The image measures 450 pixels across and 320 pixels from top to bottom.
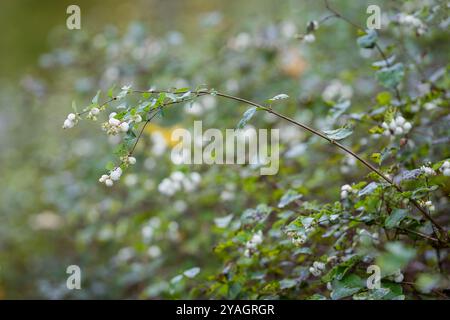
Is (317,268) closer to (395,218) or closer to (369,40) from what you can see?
(395,218)

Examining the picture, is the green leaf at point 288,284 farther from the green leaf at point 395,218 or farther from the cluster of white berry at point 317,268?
the green leaf at point 395,218

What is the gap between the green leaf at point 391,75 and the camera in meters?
1.80

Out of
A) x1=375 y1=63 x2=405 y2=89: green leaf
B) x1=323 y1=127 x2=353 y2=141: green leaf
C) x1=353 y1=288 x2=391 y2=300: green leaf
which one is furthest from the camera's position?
x1=375 y1=63 x2=405 y2=89: green leaf

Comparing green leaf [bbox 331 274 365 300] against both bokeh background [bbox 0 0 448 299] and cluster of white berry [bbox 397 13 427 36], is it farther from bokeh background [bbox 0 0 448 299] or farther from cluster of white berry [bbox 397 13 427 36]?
cluster of white berry [bbox 397 13 427 36]

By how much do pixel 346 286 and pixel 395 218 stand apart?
23cm

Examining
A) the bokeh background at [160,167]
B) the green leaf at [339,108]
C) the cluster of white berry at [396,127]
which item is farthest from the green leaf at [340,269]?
the bokeh background at [160,167]

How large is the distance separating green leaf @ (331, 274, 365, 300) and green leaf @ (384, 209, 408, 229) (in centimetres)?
17

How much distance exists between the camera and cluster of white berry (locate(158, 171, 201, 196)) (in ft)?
7.52

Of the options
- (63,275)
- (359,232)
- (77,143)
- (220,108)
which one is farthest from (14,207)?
(359,232)

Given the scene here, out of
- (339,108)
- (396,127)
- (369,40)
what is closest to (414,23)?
(369,40)

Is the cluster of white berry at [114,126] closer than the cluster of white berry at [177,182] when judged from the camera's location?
Yes

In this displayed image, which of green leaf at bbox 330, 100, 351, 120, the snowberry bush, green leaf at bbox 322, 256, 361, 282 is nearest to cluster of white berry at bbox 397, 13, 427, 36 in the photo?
the snowberry bush

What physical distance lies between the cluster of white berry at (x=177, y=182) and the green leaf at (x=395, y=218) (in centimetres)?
103

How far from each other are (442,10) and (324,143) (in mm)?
873
